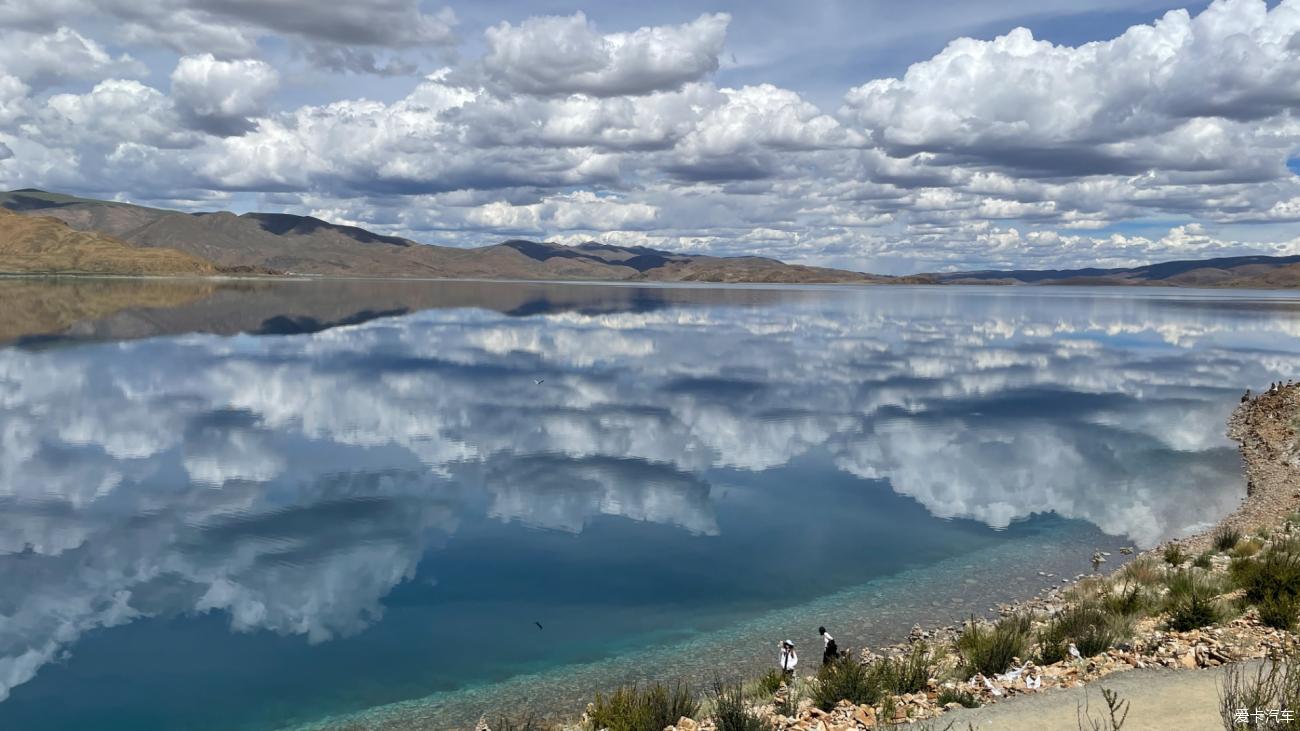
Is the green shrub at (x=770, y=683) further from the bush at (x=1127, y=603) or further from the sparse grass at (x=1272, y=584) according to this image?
the sparse grass at (x=1272, y=584)

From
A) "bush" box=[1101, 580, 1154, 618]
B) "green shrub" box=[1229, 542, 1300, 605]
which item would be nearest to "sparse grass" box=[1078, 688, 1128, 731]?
"bush" box=[1101, 580, 1154, 618]

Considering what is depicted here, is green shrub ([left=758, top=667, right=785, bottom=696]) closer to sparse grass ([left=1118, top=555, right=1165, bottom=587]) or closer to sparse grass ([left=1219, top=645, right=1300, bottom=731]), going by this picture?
sparse grass ([left=1219, top=645, right=1300, bottom=731])

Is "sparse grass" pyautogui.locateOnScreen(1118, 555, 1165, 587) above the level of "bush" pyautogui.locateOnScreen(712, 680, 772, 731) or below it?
below

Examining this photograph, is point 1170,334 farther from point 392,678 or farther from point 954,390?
point 392,678

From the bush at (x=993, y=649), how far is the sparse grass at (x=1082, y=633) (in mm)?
295

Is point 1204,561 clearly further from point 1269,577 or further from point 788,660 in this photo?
point 788,660

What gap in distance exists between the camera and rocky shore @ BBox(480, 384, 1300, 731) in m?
11.2

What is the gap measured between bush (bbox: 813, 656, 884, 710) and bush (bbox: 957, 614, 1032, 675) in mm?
1603

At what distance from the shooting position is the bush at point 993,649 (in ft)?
41.0

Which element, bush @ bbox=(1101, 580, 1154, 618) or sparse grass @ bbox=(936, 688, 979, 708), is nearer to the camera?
sparse grass @ bbox=(936, 688, 979, 708)

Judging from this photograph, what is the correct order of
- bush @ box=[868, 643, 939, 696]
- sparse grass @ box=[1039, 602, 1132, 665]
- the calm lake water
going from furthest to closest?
1. the calm lake water
2. sparse grass @ box=[1039, 602, 1132, 665]
3. bush @ box=[868, 643, 939, 696]

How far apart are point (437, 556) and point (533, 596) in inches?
156

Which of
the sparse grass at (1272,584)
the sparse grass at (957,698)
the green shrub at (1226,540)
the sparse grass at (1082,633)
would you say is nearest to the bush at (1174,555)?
the green shrub at (1226,540)

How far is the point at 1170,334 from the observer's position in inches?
4006
